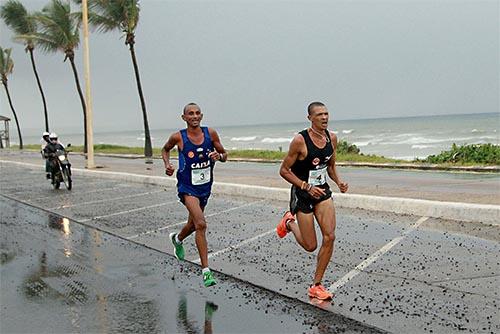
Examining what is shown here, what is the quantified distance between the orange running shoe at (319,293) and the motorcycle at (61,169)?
1229 centimetres

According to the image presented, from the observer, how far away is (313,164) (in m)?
5.48

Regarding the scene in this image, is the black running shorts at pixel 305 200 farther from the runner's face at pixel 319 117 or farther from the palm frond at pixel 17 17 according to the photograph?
the palm frond at pixel 17 17

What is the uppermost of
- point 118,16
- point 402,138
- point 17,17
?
point 17,17

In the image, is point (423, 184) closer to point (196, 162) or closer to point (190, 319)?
point (196, 162)

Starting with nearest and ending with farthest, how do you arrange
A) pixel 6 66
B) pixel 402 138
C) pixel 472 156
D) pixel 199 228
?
pixel 199 228, pixel 472 156, pixel 6 66, pixel 402 138

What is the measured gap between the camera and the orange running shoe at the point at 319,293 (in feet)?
17.4

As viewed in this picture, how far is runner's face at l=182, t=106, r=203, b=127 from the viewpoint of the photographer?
20.7ft

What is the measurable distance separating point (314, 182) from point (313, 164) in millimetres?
179

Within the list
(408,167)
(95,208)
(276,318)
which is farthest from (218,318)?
(408,167)

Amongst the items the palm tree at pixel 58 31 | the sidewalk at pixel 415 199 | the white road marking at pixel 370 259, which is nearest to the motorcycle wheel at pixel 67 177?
the sidewalk at pixel 415 199

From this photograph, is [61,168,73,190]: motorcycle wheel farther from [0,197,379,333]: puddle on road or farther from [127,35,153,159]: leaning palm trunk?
[127,35,153,159]: leaning palm trunk

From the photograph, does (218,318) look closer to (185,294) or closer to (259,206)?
(185,294)

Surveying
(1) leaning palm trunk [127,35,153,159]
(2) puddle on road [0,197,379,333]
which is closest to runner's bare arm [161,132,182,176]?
(2) puddle on road [0,197,379,333]

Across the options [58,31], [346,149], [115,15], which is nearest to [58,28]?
[58,31]
